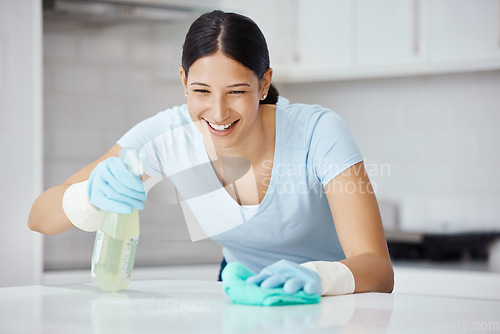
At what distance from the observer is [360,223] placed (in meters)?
1.16

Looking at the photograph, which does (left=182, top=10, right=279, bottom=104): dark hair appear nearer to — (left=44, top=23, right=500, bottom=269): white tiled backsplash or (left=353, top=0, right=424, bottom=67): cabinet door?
(left=44, top=23, right=500, bottom=269): white tiled backsplash

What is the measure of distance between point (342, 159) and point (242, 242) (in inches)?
13.6

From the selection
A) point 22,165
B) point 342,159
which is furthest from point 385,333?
point 22,165

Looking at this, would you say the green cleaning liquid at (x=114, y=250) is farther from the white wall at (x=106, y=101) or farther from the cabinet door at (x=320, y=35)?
the cabinet door at (x=320, y=35)

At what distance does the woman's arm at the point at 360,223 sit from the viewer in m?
1.11

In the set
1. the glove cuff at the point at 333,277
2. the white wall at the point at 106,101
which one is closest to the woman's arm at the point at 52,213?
the glove cuff at the point at 333,277

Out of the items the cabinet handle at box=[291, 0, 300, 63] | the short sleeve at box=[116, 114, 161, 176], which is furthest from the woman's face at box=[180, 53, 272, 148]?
the cabinet handle at box=[291, 0, 300, 63]

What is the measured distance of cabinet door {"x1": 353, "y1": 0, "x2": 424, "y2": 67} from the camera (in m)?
2.44

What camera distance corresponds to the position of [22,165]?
2088 millimetres

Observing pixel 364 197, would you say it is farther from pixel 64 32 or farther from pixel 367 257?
pixel 64 32

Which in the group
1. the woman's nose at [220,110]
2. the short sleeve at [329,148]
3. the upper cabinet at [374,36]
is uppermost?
the upper cabinet at [374,36]

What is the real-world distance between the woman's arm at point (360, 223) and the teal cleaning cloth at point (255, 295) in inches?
9.7

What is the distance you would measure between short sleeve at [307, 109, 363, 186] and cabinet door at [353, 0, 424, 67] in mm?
1282

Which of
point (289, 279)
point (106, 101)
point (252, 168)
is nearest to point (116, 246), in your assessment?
point (289, 279)
